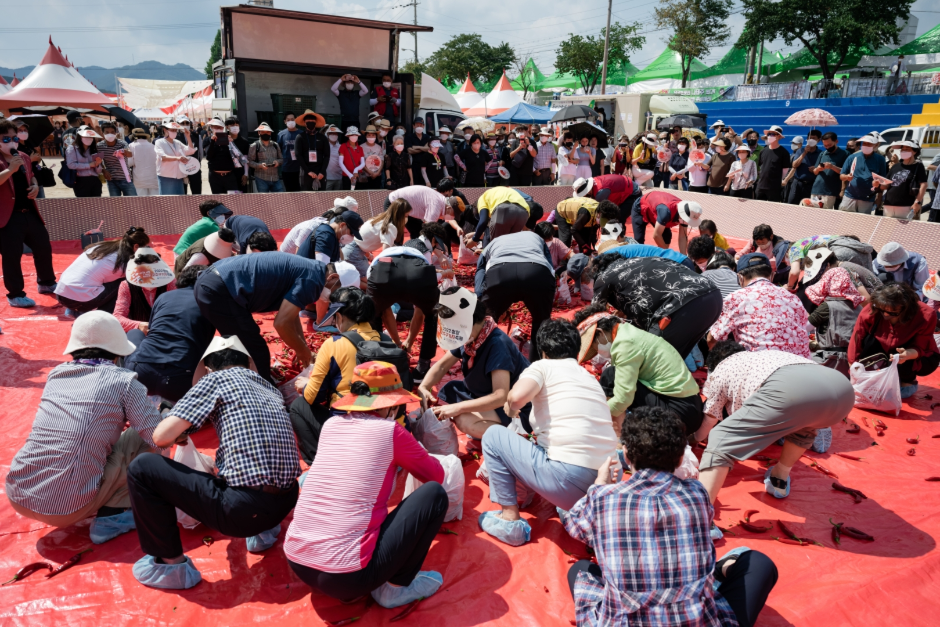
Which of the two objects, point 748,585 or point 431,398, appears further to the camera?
point 431,398

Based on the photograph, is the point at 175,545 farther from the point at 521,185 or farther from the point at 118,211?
the point at 521,185

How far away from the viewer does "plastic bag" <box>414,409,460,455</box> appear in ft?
11.9

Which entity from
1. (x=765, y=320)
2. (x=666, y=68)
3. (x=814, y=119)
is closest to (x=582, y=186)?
(x=765, y=320)

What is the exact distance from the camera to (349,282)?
5551mm

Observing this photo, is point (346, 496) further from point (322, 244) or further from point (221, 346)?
point (322, 244)

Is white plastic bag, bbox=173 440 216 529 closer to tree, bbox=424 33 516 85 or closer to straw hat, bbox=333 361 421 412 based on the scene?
straw hat, bbox=333 361 421 412

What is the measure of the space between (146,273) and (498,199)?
3683 millimetres

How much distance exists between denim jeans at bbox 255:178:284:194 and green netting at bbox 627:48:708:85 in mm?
43121

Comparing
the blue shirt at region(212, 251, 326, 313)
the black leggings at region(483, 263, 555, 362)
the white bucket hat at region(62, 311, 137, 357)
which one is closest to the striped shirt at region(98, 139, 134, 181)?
the blue shirt at region(212, 251, 326, 313)

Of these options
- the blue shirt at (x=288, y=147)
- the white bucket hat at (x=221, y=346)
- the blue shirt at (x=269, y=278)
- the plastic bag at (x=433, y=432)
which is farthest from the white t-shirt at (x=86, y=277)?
the blue shirt at (x=288, y=147)

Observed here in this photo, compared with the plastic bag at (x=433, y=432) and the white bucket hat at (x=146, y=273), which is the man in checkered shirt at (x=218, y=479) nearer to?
the plastic bag at (x=433, y=432)

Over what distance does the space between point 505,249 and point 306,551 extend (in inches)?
120

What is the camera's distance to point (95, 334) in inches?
115

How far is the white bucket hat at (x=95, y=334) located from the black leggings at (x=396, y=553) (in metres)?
1.47
